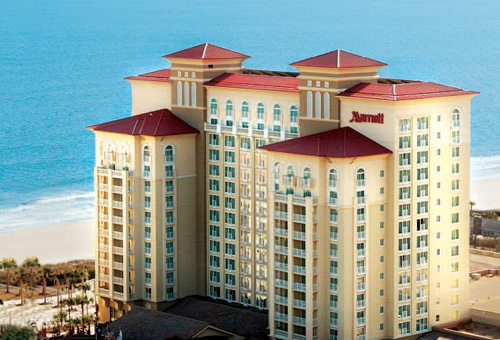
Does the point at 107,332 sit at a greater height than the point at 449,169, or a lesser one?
lesser

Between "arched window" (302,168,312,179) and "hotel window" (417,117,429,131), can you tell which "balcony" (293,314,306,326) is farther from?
"hotel window" (417,117,429,131)

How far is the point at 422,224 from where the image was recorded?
2766 inches

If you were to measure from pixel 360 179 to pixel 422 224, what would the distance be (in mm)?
4761

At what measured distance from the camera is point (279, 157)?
231 ft

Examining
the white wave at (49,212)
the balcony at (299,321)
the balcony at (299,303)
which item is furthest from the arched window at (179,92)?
the white wave at (49,212)

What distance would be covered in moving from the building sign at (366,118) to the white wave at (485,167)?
6816 cm

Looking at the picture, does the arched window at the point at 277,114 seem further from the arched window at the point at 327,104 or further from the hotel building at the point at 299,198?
the arched window at the point at 327,104

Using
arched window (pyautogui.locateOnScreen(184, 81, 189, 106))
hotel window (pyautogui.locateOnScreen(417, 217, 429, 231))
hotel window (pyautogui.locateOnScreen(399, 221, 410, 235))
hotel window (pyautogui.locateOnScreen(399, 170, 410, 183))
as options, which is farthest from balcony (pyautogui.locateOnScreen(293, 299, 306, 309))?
arched window (pyautogui.locateOnScreen(184, 81, 189, 106))

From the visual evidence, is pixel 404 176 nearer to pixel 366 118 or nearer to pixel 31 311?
pixel 366 118

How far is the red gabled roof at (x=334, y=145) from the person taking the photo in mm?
68000

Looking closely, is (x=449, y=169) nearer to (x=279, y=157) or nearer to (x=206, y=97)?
(x=279, y=157)

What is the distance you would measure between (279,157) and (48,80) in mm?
127832

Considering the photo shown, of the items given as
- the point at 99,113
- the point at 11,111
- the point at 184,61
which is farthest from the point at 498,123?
the point at 184,61

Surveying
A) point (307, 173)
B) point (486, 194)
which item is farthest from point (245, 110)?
point (486, 194)
